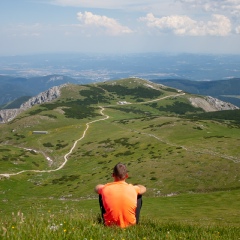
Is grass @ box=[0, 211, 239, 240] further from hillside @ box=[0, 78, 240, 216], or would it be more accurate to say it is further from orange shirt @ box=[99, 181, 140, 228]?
hillside @ box=[0, 78, 240, 216]

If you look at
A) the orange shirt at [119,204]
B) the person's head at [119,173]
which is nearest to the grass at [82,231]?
the orange shirt at [119,204]

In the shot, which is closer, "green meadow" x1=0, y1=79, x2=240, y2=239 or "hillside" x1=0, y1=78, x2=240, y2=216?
"green meadow" x1=0, y1=79, x2=240, y2=239

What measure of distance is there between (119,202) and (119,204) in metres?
0.07

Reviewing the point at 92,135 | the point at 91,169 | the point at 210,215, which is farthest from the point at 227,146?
the point at 92,135

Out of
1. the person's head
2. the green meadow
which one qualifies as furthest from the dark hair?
the green meadow

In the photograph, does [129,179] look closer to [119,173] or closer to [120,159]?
[120,159]

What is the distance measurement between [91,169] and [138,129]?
49.5 meters

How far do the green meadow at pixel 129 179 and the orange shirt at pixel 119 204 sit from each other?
1.60 feet

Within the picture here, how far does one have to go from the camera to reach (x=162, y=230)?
31.8 feet

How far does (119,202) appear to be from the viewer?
10.4 metres

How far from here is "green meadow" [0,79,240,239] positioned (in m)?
9.41

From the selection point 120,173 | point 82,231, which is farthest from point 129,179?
point 82,231

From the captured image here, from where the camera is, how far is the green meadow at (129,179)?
371 inches

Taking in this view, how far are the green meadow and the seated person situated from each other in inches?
19.0
